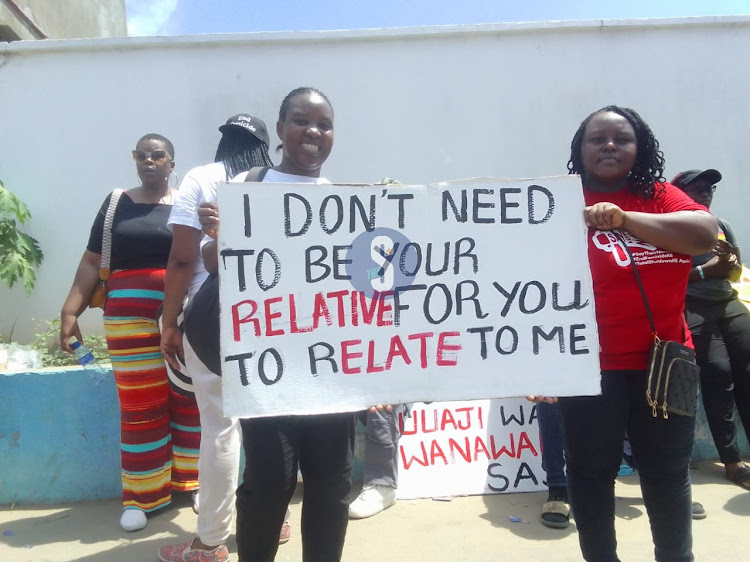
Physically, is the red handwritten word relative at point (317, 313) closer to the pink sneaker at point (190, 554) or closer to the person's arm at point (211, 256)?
the person's arm at point (211, 256)

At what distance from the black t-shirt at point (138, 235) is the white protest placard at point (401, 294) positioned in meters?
1.14

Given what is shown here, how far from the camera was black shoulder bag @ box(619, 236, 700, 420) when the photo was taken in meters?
1.86

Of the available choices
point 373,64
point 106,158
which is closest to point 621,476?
point 373,64

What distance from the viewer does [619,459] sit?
1999mm

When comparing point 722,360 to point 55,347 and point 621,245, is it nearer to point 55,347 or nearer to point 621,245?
point 621,245

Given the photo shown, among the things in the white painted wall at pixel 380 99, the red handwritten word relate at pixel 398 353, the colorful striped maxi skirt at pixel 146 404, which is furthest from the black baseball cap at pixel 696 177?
the colorful striped maxi skirt at pixel 146 404

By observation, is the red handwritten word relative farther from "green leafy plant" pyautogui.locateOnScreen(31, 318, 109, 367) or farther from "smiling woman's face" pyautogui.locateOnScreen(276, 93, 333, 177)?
"green leafy plant" pyautogui.locateOnScreen(31, 318, 109, 367)

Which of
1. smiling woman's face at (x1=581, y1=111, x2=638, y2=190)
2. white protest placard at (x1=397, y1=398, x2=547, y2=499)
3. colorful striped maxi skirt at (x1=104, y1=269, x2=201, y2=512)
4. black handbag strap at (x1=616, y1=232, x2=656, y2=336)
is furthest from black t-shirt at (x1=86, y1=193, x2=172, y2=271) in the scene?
black handbag strap at (x1=616, y1=232, x2=656, y2=336)

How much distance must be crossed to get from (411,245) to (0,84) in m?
4.19

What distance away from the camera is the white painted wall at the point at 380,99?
15.5 feet

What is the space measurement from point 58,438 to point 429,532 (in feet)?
6.37

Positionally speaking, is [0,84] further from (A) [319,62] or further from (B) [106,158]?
(A) [319,62]

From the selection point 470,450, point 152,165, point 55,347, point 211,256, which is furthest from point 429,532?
point 55,347

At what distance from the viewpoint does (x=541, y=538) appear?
2775 millimetres
